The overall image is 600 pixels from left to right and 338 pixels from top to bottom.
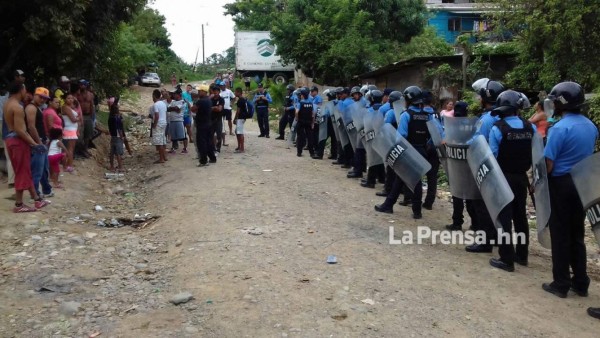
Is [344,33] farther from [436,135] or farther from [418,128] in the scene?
[436,135]

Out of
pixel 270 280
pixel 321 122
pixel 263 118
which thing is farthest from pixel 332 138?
pixel 270 280

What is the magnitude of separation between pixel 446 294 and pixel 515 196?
4.63 feet

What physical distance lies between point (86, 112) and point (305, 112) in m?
4.24

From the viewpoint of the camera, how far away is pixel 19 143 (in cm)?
700

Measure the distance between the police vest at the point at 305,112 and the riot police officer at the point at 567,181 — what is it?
7285 millimetres

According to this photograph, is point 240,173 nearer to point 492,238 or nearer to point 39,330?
point 492,238

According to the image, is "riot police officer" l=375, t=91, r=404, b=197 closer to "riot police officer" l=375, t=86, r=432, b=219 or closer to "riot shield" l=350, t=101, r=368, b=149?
"riot police officer" l=375, t=86, r=432, b=219

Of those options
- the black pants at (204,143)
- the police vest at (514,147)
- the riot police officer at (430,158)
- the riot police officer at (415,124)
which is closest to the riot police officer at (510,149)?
the police vest at (514,147)

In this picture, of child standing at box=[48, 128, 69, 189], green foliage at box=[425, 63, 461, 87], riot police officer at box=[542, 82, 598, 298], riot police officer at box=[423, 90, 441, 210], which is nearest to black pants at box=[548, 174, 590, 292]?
riot police officer at box=[542, 82, 598, 298]

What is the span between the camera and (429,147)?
291 inches

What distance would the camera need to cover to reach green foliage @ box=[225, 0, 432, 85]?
22859 millimetres

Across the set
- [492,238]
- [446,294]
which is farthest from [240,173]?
[446,294]

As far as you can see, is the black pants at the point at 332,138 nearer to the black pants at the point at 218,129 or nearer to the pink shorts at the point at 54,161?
the black pants at the point at 218,129

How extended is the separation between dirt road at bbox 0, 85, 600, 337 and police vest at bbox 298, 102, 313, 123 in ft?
13.1
